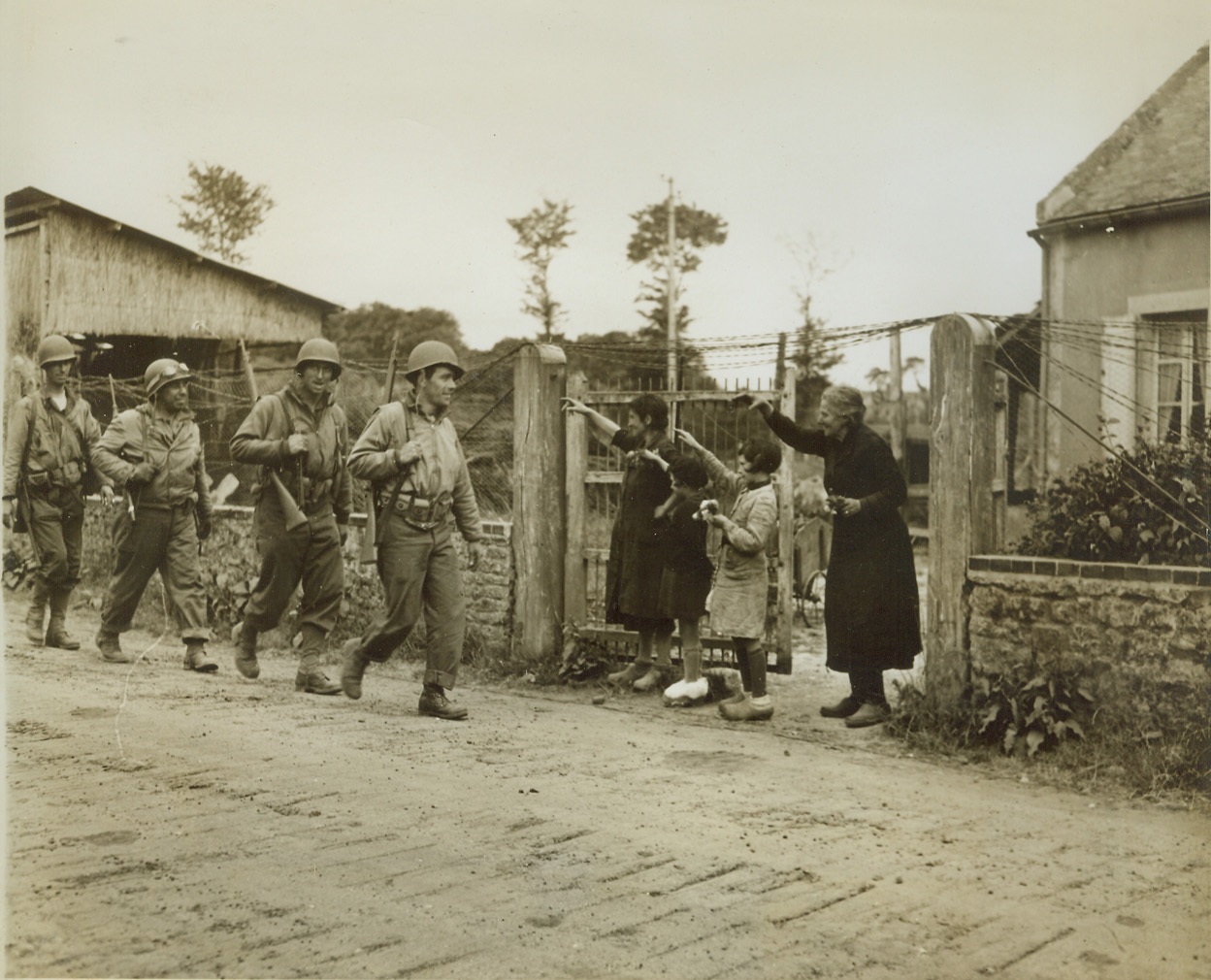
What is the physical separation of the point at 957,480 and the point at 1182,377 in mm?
2443

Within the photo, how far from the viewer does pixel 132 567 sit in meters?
7.70

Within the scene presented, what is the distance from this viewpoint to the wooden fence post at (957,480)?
6434 mm

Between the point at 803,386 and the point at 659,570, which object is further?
the point at 803,386

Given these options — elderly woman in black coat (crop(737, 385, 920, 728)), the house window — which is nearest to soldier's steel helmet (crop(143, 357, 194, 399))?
elderly woman in black coat (crop(737, 385, 920, 728))

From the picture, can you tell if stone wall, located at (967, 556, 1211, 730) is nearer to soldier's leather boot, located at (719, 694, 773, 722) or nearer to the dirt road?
the dirt road

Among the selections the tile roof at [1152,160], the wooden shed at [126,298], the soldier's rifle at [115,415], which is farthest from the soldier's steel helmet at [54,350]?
the tile roof at [1152,160]

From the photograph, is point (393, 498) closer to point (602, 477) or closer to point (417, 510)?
point (417, 510)

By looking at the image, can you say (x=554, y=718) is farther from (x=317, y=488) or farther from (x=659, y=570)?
(x=317, y=488)

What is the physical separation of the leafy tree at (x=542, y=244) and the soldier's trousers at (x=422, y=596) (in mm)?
1850

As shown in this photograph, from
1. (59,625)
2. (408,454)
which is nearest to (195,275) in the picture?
(408,454)

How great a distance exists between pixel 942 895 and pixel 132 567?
18.7 ft

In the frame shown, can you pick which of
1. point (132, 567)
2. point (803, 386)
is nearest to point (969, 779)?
point (132, 567)

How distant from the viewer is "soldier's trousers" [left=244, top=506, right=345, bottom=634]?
7164 mm

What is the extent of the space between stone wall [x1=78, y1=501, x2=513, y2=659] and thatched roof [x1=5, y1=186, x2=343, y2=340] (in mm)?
1709
